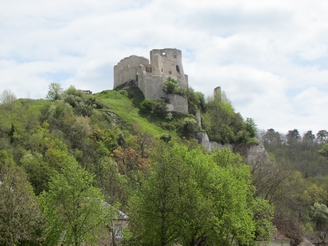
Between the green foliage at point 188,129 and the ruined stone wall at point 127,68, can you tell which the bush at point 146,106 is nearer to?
the green foliage at point 188,129

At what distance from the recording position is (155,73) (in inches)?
3403

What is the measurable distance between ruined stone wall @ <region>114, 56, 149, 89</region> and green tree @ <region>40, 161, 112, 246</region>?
6171cm

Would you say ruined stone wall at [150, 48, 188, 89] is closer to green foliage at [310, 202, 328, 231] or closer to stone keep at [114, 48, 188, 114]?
stone keep at [114, 48, 188, 114]

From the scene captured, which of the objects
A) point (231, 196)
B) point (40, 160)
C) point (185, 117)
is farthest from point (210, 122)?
point (231, 196)

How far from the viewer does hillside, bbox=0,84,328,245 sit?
2783 centimetres

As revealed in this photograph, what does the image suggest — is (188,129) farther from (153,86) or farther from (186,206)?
(186,206)

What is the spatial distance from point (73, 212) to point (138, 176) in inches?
1012

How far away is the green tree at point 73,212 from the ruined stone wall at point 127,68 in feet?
202

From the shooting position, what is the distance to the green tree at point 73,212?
27.0 m

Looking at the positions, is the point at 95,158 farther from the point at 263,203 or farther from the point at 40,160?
the point at 263,203

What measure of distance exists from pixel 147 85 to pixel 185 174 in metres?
55.8

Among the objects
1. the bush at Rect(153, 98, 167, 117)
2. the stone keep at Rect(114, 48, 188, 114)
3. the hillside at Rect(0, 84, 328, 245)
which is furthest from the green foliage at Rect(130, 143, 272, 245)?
the stone keep at Rect(114, 48, 188, 114)

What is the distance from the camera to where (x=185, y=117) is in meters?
81.3

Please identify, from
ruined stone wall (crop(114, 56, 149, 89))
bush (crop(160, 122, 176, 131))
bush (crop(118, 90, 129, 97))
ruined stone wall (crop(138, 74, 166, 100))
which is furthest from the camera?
ruined stone wall (crop(114, 56, 149, 89))
